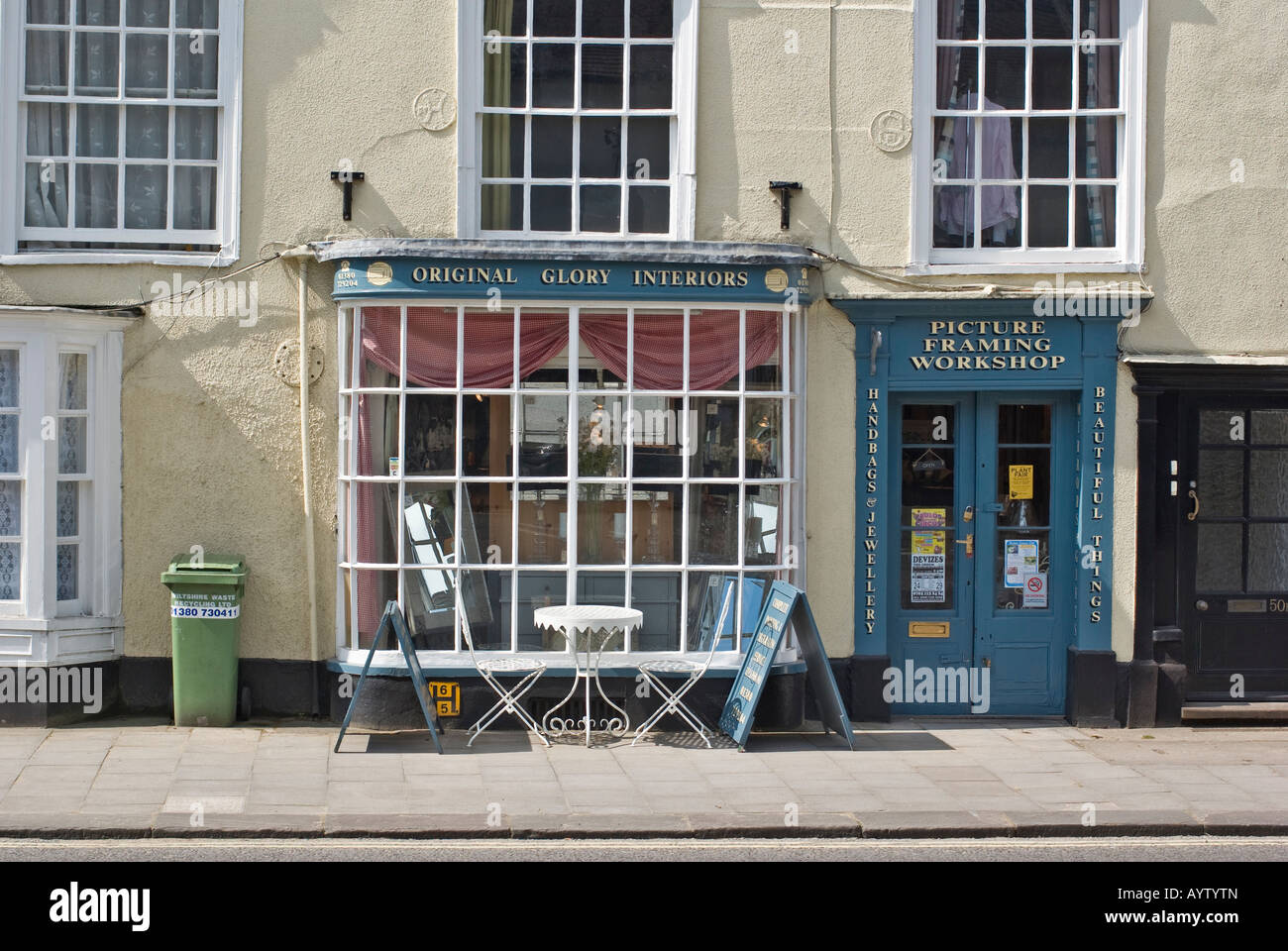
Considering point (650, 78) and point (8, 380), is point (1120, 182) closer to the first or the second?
point (650, 78)

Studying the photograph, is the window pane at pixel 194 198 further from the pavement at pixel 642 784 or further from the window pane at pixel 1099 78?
the window pane at pixel 1099 78

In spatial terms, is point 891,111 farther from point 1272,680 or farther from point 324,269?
point 1272,680

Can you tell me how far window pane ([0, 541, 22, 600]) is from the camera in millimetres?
10141

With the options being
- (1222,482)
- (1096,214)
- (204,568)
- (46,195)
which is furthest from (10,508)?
(1222,482)

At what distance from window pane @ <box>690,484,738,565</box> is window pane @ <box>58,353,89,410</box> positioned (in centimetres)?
447

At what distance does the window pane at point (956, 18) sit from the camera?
10.7m

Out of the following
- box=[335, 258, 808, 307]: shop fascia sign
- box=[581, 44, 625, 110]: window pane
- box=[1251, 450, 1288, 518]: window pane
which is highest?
box=[581, 44, 625, 110]: window pane

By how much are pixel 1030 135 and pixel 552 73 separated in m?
3.64

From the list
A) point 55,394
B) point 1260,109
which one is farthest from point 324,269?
point 1260,109

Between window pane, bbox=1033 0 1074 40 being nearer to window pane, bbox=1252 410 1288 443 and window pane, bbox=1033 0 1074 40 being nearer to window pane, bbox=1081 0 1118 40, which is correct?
window pane, bbox=1081 0 1118 40

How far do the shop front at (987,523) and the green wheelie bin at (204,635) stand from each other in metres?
4.53

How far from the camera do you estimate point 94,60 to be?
10422 mm

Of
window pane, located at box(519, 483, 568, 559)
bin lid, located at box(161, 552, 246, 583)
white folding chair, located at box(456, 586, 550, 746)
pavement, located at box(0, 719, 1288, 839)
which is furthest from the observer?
window pane, located at box(519, 483, 568, 559)

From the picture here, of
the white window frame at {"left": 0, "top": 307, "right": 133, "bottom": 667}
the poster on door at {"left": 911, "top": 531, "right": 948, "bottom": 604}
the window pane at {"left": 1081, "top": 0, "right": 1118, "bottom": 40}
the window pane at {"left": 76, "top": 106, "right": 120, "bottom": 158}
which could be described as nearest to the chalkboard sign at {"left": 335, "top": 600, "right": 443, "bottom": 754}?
the white window frame at {"left": 0, "top": 307, "right": 133, "bottom": 667}
